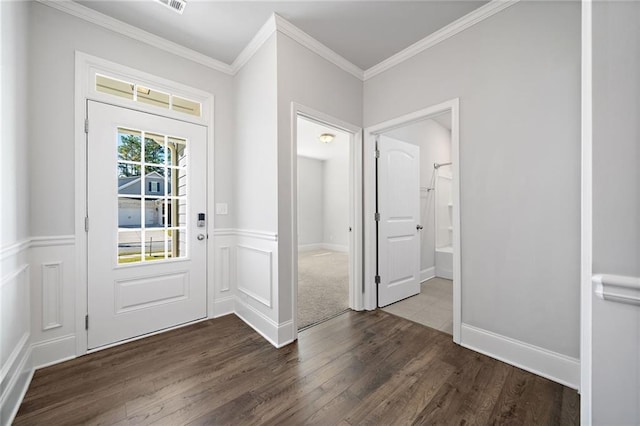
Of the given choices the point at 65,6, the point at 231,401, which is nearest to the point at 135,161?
the point at 65,6

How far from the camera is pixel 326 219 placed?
7.80 metres

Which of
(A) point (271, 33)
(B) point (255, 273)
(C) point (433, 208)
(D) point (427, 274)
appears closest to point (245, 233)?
(B) point (255, 273)

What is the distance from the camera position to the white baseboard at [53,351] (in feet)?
5.96

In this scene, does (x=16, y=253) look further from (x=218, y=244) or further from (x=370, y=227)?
(x=370, y=227)

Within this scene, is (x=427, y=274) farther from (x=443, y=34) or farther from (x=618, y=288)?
(x=618, y=288)

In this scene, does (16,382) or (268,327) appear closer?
(16,382)

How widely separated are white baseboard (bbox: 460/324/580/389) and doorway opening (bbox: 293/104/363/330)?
1160mm

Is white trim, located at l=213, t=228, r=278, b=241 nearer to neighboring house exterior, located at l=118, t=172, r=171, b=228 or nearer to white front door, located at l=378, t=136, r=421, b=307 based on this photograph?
neighboring house exterior, located at l=118, t=172, r=171, b=228

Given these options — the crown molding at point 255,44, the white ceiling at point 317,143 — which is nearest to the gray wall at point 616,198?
the crown molding at point 255,44

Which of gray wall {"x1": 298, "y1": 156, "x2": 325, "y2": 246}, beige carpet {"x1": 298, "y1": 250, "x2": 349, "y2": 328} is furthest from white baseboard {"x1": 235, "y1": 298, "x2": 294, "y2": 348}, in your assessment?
gray wall {"x1": 298, "y1": 156, "x2": 325, "y2": 246}

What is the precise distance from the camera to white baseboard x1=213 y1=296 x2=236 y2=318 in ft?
8.93

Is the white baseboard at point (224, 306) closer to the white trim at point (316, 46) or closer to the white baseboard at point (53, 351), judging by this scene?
the white baseboard at point (53, 351)

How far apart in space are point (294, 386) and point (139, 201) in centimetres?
207

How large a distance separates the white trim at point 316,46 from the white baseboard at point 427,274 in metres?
3.00
